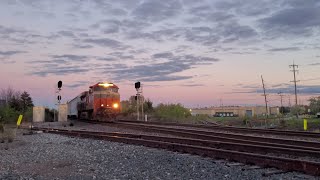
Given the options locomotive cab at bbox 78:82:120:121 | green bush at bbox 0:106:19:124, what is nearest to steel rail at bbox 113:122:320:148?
locomotive cab at bbox 78:82:120:121

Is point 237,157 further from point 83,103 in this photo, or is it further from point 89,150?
point 83,103

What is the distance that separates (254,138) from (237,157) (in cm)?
641

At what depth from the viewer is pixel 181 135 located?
2123cm

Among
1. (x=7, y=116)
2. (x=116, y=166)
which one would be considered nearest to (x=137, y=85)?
(x=7, y=116)

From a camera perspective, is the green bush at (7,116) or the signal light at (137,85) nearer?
the green bush at (7,116)

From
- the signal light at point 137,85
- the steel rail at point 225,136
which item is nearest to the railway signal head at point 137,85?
the signal light at point 137,85

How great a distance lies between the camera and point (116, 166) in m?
11.8

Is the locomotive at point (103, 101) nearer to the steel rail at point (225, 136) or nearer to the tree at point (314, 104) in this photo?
the steel rail at point (225, 136)

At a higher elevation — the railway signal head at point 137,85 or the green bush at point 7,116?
the railway signal head at point 137,85

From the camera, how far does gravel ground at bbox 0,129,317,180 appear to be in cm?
1009

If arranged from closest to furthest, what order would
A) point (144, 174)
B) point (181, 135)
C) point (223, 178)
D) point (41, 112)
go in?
1. point (223, 178)
2. point (144, 174)
3. point (181, 135)
4. point (41, 112)

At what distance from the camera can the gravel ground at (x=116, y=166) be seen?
10.1m

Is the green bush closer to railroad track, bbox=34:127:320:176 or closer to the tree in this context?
railroad track, bbox=34:127:320:176

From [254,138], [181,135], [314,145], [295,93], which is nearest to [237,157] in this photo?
[314,145]
